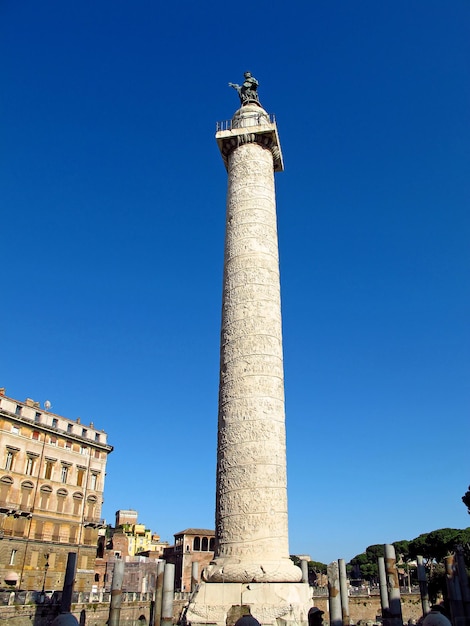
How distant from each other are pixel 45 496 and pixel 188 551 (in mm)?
17019

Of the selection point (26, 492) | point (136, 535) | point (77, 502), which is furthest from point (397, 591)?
point (136, 535)

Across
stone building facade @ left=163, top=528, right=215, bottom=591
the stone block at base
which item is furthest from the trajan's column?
stone building facade @ left=163, top=528, right=215, bottom=591

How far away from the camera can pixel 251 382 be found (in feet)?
39.8

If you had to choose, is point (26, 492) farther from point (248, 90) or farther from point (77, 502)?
point (248, 90)

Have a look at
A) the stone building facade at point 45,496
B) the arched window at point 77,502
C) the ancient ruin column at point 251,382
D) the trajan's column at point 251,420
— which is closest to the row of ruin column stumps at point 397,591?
the trajan's column at point 251,420

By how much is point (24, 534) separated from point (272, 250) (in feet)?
80.2

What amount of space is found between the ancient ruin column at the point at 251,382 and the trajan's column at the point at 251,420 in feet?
0.07

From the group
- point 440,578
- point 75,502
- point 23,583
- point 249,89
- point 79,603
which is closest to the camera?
point 249,89

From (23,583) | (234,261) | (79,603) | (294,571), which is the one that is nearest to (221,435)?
(294,571)

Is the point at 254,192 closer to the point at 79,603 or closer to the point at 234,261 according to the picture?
the point at 234,261

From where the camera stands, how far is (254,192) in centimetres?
1442

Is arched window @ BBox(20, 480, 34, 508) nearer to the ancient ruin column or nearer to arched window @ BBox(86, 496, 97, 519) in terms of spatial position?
arched window @ BBox(86, 496, 97, 519)

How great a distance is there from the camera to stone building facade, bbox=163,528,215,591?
43.0 meters

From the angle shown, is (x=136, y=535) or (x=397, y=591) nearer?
(x=397, y=591)
